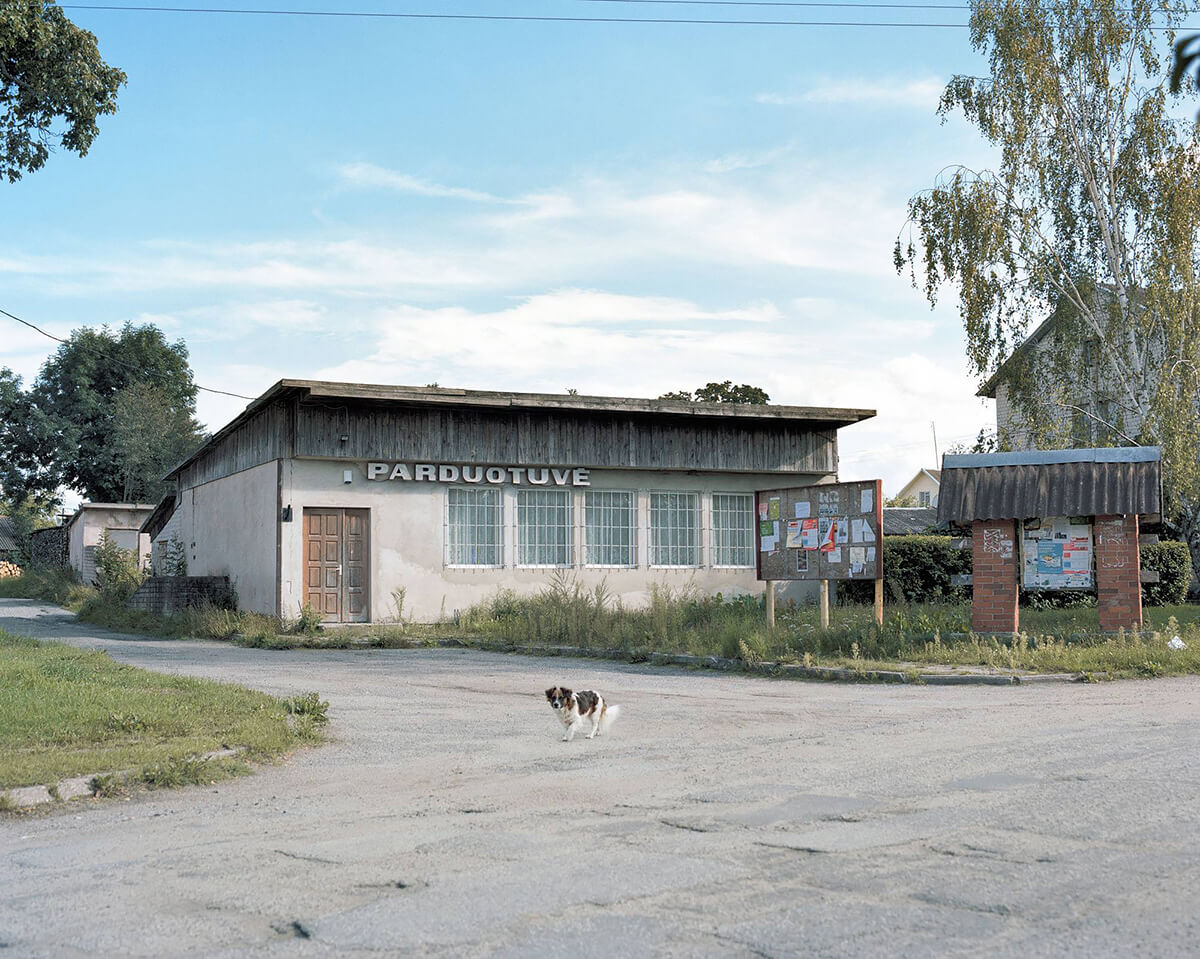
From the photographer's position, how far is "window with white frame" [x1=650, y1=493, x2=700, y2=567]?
84.8 feet

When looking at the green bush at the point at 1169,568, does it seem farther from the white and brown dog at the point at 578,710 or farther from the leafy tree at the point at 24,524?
the leafy tree at the point at 24,524

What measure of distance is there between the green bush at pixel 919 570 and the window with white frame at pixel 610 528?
5702 mm

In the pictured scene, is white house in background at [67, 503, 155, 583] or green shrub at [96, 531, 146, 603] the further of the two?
white house in background at [67, 503, 155, 583]

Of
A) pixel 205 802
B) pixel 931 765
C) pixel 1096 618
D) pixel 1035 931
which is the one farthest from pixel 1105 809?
pixel 1096 618

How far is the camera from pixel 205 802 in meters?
7.59

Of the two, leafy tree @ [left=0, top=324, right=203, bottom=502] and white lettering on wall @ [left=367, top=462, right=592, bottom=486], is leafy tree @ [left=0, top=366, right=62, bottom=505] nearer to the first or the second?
leafy tree @ [left=0, top=324, right=203, bottom=502]

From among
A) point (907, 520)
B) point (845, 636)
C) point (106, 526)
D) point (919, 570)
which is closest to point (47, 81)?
point (845, 636)

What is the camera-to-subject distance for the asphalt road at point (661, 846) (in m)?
4.61

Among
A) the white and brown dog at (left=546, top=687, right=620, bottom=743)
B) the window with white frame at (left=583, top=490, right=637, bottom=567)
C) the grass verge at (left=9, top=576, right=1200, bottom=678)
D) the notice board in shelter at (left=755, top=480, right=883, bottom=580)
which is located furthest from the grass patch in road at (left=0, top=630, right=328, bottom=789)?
the window with white frame at (left=583, top=490, right=637, bottom=567)

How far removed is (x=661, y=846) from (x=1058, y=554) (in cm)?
1183

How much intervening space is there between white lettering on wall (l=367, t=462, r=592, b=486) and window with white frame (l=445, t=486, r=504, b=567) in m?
0.34

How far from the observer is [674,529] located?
26078 millimetres

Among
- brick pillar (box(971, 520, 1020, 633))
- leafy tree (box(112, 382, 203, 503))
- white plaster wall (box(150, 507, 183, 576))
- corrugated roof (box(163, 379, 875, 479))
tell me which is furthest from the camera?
leafy tree (box(112, 382, 203, 503))

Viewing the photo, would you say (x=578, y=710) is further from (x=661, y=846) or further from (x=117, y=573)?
(x=117, y=573)
